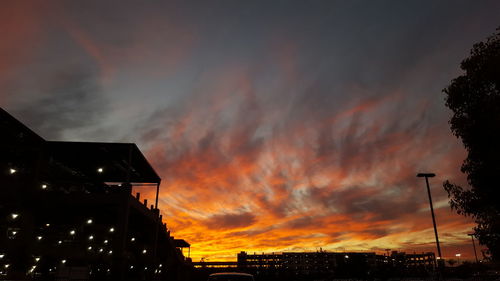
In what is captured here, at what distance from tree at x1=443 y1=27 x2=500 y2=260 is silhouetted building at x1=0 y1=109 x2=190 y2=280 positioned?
2182cm

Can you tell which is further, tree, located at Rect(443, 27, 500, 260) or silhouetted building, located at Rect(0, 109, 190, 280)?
silhouetted building, located at Rect(0, 109, 190, 280)

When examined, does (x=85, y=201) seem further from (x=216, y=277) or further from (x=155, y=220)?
(x=216, y=277)

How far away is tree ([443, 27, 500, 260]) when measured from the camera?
11703mm

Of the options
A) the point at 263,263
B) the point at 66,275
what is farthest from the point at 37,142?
the point at 263,263

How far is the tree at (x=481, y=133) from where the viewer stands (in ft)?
38.4

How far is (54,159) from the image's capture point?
3250 cm

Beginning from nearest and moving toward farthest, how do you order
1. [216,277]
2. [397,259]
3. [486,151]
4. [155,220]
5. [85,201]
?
[216,277], [486,151], [85,201], [155,220], [397,259]

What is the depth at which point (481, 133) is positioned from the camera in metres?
12.1

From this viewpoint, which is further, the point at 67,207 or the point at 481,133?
the point at 67,207

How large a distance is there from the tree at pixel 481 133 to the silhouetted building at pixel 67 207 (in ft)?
71.6

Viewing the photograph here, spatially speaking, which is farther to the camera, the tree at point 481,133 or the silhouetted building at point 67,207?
the silhouetted building at point 67,207

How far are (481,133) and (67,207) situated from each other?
28.8 m

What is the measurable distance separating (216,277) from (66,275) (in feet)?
70.9

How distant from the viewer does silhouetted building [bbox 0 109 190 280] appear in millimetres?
26188
